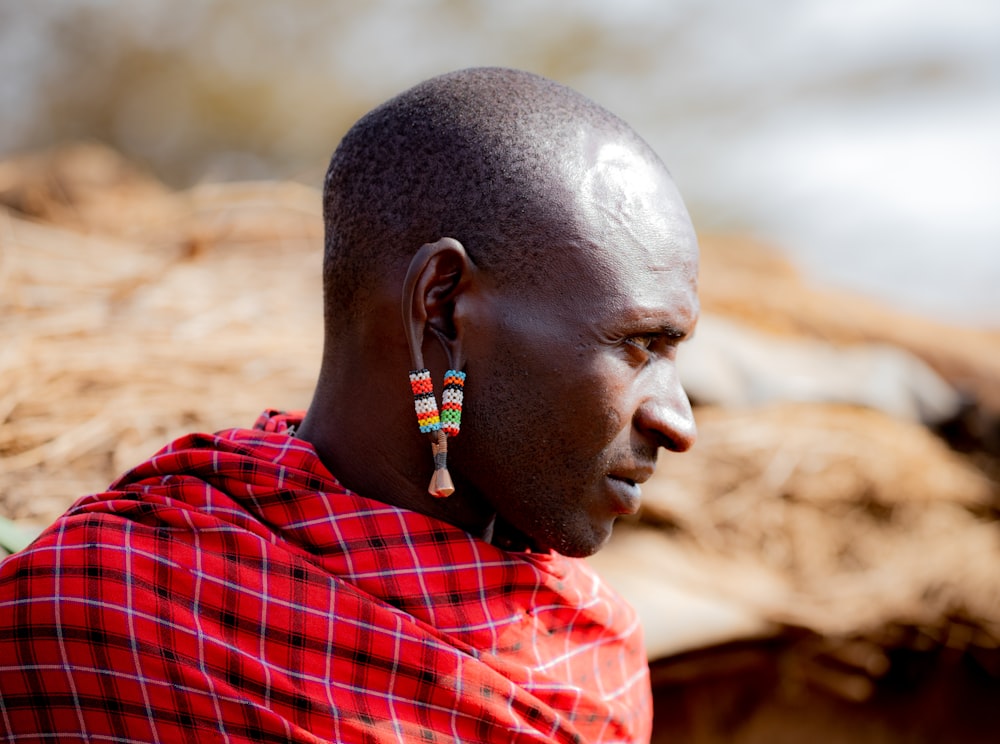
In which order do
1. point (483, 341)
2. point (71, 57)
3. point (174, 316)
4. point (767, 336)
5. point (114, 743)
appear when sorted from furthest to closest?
point (71, 57) → point (767, 336) → point (174, 316) → point (483, 341) → point (114, 743)

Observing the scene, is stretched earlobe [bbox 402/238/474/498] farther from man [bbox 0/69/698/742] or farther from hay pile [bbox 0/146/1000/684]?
hay pile [bbox 0/146/1000/684]

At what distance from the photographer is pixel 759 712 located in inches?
141

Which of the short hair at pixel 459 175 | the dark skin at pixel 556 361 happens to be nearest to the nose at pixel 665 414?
the dark skin at pixel 556 361

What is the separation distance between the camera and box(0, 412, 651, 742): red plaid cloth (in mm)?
1485

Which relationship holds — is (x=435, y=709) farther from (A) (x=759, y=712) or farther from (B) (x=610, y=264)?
(A) (x=759, y=712)

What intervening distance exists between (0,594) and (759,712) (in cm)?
279

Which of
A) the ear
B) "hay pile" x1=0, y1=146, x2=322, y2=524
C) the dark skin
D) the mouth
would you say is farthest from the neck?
"hay pile" x1=0, y1=146, x2=322, y2=524

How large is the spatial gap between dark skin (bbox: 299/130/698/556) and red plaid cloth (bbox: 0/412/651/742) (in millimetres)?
107

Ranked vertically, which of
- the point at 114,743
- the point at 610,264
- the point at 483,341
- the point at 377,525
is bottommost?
the point at 114,743

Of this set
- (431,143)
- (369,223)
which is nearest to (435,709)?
(369,223)

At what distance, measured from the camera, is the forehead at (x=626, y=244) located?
62.2 inches

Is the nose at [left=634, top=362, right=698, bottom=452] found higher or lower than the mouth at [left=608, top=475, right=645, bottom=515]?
higher

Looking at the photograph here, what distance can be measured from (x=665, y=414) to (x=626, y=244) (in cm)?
28

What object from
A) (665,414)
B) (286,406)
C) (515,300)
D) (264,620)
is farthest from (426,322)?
(286,406)
